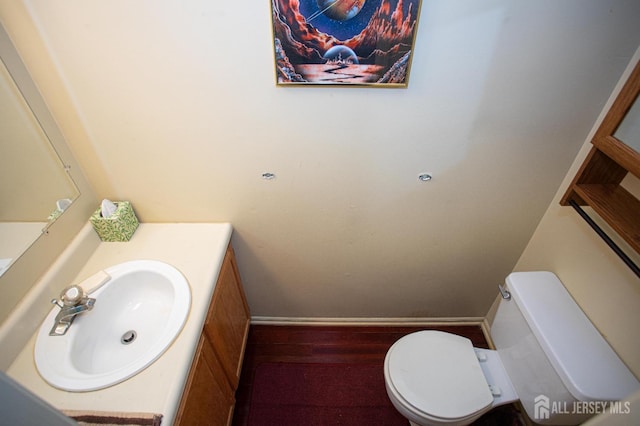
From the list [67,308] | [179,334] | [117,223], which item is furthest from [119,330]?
[117,223]

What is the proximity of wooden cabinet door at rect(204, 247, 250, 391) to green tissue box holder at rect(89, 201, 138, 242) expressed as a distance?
414 mm

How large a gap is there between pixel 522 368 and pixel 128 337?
1469 mm

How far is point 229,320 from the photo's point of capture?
4.67ft

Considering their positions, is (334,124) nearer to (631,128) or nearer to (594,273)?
Answer: (631,128)

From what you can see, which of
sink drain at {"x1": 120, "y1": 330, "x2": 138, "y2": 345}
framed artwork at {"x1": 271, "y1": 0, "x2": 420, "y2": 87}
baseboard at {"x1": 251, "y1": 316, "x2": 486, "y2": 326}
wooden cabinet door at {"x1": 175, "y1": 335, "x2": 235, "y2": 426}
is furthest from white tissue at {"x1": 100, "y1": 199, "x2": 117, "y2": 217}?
baseboard at {"x1": 251, "y1": 316, "x2": 486, "y2": 326}

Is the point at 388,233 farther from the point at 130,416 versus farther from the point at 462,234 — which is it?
the point at 130,416

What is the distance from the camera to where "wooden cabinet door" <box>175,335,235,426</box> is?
3.16 feet

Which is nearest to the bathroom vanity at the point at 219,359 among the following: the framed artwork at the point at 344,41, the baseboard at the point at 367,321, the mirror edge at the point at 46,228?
the baseboard at the point at 367,321

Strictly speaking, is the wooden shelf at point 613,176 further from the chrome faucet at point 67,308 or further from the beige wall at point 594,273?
the chrome faucet at point 67,308

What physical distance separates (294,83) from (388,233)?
0.80 metres

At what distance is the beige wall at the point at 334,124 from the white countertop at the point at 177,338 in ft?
0.37

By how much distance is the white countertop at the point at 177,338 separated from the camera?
0.84 metres

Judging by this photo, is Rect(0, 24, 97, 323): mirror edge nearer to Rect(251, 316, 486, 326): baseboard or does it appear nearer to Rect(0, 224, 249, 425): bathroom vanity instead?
Rect(0, 224, 249, 425): bathroom vanity

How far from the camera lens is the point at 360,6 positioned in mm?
866
